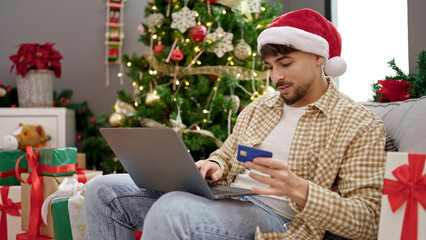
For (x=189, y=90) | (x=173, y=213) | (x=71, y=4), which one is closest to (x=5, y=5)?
(x=71, y=4)

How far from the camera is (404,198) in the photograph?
0.86m

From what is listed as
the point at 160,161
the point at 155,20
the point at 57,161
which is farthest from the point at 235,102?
the point at 160,161

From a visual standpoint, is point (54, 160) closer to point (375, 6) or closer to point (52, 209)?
point (52, 209)

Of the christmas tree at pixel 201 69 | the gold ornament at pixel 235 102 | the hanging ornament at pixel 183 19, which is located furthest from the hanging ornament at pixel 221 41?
the gold ornament at pixel 235 102

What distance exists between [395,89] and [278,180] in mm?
735

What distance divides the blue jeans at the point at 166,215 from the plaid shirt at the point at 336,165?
60 millimetres

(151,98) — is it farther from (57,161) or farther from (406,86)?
(406,86)

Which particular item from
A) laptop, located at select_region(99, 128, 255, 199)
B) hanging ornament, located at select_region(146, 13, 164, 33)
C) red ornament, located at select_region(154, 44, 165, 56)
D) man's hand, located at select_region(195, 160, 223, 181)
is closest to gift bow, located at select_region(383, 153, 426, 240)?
laptop, located at select_region(99, 128, 255, 199)

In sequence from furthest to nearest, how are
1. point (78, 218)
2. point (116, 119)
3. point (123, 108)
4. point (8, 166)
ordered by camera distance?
point (123, 108), point (116, 119), point (8, 166), point (78, 218)

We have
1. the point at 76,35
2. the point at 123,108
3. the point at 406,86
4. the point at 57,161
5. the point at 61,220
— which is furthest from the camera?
the point at 76,35

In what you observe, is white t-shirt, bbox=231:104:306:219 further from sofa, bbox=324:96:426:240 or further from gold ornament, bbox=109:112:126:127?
gold ornament, bbox=109:112:126:127

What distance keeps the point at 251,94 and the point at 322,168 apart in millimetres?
1437

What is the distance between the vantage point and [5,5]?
3395 millimetres

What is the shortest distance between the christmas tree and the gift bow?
1.59 meters
